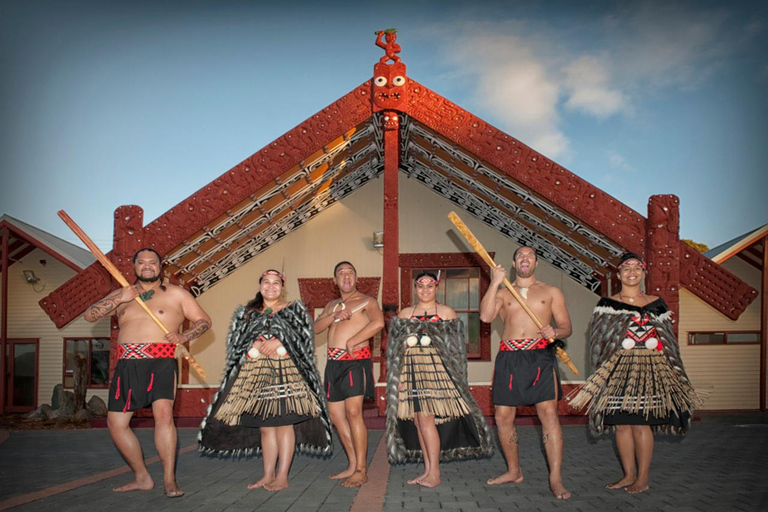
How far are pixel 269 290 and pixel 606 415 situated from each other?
102 inches

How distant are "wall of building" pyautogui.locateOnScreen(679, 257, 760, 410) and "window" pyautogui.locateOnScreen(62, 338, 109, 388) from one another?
1021 cm

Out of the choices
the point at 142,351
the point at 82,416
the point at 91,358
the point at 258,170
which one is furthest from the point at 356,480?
the point at 91,358

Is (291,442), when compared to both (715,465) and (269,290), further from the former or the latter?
(715,465)

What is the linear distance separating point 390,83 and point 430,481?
448 centimetres

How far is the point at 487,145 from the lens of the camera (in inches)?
288

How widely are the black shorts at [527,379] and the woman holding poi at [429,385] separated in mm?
326

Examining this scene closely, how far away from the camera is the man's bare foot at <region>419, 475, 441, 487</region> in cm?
473

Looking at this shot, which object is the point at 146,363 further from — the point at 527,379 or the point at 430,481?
the point at 527,379

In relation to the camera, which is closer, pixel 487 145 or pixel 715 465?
pixel 715 465

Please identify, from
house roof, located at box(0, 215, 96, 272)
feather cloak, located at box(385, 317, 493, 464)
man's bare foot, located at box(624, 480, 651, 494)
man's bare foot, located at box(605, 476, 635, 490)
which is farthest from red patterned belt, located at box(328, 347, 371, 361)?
house roof, located at box(0, 215, 96, 272)

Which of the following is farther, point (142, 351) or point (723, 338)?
point (723, 338)

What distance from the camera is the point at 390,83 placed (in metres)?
7.43

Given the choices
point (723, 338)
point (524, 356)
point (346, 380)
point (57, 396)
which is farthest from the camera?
point (723, 338)

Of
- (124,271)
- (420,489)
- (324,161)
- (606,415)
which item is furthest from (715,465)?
(124,271)
